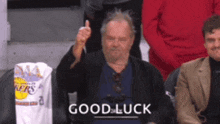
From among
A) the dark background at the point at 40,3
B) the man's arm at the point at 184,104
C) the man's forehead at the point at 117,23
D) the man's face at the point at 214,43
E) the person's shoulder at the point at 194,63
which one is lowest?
the man's arm at the point at 184,104

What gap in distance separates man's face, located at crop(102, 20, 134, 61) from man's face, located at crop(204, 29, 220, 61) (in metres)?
0.38

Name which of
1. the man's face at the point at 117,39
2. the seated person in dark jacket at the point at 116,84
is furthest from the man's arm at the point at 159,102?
the man's face at the point at 117,39

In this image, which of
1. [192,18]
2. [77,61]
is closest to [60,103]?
[77,61]

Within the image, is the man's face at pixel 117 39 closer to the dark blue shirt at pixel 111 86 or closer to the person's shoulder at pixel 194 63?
the dark blue shirt at pixel 111 86

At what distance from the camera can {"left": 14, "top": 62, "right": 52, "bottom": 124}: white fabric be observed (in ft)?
5.33

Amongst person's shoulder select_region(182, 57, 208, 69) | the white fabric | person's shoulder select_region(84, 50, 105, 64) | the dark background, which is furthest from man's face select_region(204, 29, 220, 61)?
the dark background

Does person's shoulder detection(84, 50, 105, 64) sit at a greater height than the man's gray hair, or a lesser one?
lesser

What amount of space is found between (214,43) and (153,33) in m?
0.33

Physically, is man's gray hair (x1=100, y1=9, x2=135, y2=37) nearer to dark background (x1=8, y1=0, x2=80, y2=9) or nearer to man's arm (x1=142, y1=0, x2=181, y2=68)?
man's arm (x1=142, y1=0, x2=181, y2=68)

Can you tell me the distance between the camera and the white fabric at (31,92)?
1.62 m

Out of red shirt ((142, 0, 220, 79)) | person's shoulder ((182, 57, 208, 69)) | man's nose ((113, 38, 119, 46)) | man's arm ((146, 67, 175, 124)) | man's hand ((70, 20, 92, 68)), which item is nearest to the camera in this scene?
man's hand ((70, 20, 92, 68))

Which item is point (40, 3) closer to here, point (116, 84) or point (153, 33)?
point (153, 33)

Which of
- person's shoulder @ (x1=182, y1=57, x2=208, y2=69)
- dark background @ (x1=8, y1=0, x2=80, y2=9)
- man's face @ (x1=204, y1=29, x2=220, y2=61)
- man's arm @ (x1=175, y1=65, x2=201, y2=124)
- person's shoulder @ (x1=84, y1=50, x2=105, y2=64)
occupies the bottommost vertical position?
man's arm @ (x1=175, y1=65, x2=201, y2=124)

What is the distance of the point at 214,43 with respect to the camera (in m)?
1.60
